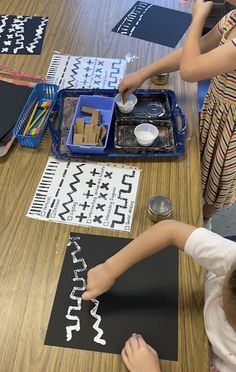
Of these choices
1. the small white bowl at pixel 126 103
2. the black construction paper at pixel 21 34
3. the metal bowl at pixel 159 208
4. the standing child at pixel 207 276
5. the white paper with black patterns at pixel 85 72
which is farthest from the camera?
the black construction paper at pixel 21 34

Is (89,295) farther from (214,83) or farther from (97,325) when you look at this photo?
(214,83)

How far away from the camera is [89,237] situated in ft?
3.04

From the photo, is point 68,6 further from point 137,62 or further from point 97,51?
point 137,62

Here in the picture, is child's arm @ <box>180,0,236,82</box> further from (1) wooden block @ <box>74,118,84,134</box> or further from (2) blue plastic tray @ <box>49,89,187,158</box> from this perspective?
(1) wooden block @ <box>74,118,84,134</box>

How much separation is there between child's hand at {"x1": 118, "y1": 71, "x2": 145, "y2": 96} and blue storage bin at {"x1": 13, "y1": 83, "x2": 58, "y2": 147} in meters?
0.21

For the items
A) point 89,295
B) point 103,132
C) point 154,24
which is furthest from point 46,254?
point 154,24

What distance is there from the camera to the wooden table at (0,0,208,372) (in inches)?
29.5

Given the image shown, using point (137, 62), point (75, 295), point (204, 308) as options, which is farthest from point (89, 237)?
point (137, 62)

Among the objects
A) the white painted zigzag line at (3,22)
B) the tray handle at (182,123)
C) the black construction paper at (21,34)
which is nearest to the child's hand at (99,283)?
the tray handle at (182,123)

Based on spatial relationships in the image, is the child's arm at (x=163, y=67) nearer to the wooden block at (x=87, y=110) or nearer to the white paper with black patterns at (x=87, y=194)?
the wooden block at (x=87, y=110)

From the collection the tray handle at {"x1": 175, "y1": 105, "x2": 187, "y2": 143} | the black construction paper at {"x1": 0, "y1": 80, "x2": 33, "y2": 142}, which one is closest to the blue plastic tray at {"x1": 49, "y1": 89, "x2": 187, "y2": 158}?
the tray handle at {"x1": 175, "y1": 105, "x2": 187, "y2": 143}

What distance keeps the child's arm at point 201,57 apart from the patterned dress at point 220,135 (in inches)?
3.1

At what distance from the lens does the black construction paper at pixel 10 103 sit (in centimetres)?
113

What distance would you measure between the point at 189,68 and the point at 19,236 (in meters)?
0.64
